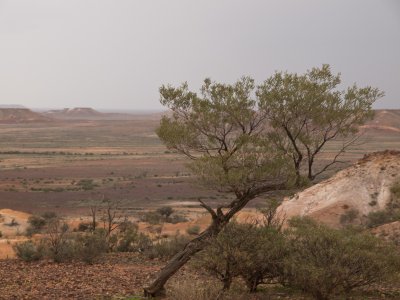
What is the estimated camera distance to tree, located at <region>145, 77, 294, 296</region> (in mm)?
10719

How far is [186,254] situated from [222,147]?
2.74 m

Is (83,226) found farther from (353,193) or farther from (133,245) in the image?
(353,193)

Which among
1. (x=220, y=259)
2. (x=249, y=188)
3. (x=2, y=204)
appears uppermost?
(x=249, y=188)

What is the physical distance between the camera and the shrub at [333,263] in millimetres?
9828

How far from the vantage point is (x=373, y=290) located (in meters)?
11.9

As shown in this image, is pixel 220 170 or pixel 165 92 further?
pixel 165 92

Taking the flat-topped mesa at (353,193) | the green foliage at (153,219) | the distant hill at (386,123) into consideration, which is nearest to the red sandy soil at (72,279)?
the flat-topped mesa at (353,193)

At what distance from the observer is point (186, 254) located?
1119cm

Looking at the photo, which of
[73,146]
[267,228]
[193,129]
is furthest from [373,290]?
[73,146]

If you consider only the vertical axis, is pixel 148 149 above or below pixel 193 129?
below

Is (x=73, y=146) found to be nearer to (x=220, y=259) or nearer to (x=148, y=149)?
(x=148, y=149)

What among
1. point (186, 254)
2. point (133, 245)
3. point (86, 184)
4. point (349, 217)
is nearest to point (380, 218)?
point (349, 217)

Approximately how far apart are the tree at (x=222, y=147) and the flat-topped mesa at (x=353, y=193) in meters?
13.7

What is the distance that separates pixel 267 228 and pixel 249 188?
40.6 inches
